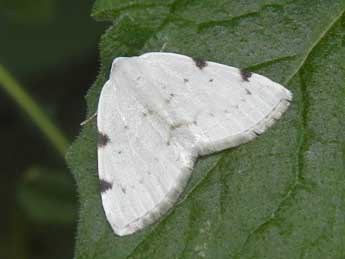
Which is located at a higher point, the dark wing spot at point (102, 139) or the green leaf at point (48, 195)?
the dark wing spot at point (102, 139)

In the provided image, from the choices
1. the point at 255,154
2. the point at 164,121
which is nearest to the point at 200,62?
the point at 164,121

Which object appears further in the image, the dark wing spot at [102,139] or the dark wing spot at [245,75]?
the dark wing spot at [102,139]

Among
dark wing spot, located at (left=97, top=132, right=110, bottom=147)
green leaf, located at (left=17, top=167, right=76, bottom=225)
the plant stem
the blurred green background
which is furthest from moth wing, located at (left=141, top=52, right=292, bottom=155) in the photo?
the blurred green background

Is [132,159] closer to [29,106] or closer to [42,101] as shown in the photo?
[29,106]

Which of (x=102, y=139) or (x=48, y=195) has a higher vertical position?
(x=102, y=139)

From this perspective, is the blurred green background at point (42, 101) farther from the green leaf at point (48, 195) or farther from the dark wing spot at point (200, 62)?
the dark wing spot at point (200, 62)

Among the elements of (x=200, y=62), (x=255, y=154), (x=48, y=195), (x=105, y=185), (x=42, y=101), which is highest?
(x=200, y=62)

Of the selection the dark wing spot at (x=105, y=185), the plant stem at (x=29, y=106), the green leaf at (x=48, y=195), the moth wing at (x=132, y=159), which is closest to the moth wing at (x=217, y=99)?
the moth wing at (x=132, y=159)
